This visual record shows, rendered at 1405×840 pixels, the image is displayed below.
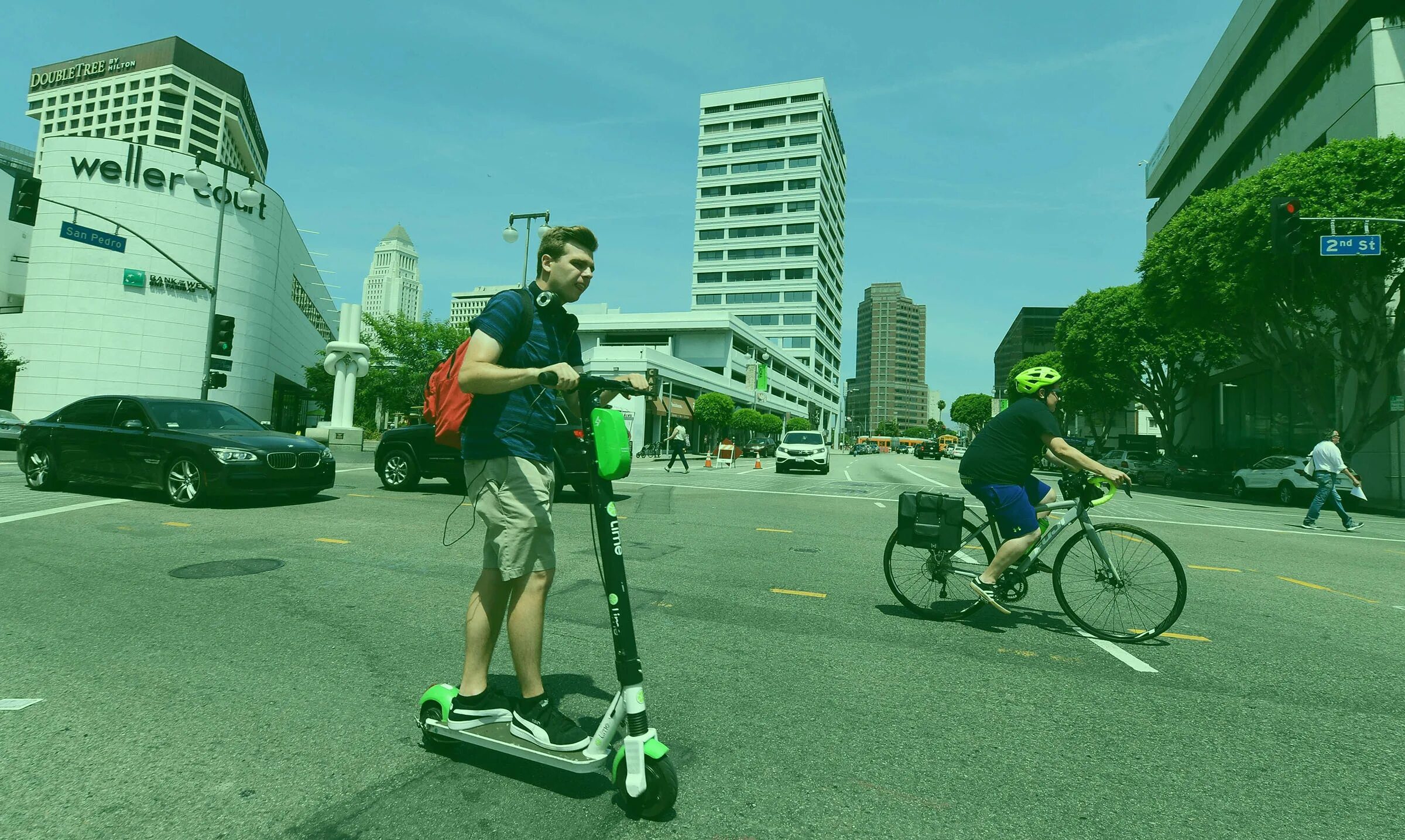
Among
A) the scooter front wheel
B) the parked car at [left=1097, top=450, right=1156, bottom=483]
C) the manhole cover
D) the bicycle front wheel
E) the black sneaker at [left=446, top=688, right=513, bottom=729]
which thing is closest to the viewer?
the scooter front wheel

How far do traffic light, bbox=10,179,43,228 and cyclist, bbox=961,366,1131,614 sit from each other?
19774 mm

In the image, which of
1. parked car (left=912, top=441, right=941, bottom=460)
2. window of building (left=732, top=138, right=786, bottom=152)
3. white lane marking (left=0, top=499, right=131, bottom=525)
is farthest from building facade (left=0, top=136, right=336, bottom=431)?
window of building (left=732, top=138, right=786, bottom=152)

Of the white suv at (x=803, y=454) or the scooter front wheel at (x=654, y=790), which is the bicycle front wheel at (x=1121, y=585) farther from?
the white suv at (x=803, y=454)

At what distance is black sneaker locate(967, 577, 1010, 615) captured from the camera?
537 centimetres

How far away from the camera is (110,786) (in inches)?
107

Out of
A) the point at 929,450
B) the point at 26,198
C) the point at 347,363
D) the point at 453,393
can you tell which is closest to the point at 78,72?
the point at 347,363

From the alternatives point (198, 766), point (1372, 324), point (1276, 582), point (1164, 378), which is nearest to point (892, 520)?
point (1276, 582)

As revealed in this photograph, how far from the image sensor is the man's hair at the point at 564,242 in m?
3.09

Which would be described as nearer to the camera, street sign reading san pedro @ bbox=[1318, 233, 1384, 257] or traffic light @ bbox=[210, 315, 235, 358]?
street sign reading san pedro @ bbox=[1318, 233, 1384, 257]

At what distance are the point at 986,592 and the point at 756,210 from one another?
371ft

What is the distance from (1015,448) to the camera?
Answer: 538 cm

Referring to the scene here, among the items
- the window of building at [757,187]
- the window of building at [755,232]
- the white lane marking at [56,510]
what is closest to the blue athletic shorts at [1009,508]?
the white lane marking at [56,510]

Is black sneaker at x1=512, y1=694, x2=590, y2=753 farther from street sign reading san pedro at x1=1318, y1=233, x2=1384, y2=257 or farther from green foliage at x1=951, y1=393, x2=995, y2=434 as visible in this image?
green foliage at x1=951, y1=393, x2=995, y2=434

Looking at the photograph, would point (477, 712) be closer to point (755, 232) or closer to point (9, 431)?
point (9, 431)
